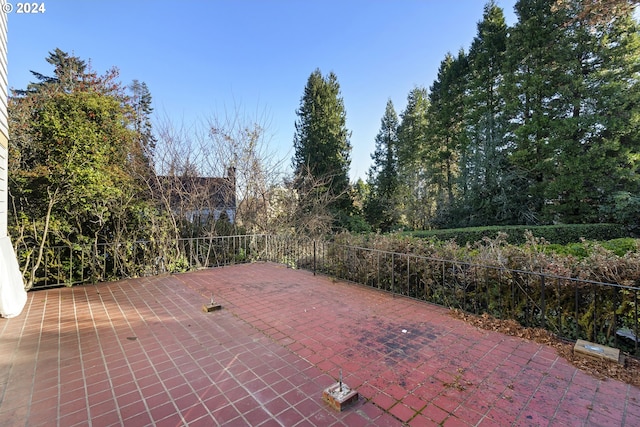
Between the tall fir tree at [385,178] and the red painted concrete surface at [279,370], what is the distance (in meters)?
14.5

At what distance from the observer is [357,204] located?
62.2ft

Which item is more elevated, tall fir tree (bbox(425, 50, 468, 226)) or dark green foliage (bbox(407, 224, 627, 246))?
tall fir tree (bbox(425, 50, 468, 226))

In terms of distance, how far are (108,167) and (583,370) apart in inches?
285

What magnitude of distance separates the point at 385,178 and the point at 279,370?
1788 cm

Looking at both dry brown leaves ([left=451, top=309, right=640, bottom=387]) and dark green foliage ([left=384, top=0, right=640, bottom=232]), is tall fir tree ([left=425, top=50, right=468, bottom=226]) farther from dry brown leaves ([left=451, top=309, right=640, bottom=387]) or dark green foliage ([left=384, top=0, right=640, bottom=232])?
dry brown leaves ([left=451, top=309, right=640, bottom=387])

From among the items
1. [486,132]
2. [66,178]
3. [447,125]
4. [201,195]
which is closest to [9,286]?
[66,178]

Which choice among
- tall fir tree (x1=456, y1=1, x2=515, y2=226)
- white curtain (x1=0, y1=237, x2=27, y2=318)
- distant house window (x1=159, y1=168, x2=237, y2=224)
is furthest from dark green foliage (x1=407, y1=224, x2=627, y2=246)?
white curtain (x1=0, y1=237, x2=27, y2=318)

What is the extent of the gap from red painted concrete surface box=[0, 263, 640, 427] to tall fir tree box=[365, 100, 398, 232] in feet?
47.4

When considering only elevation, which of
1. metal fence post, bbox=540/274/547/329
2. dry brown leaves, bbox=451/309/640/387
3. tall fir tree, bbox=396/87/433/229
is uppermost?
tall fir tree, bbox=396/87/433/229

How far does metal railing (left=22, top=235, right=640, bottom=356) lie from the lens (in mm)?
2953

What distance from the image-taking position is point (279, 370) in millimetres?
2455

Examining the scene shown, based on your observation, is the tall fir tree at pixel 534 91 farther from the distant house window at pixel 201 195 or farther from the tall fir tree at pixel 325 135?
the distant house window at pixel 201 195

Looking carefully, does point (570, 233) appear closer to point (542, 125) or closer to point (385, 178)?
point (542, 125)

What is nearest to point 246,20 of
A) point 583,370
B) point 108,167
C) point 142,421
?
point 108,167
